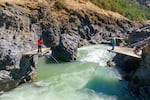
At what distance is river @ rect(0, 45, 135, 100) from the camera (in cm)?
3040

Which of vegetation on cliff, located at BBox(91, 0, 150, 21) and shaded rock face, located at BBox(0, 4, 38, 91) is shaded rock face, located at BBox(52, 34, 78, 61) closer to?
shaded rock face, located at BBox(0, 4, 38, 91)

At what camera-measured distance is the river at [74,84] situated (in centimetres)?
3040

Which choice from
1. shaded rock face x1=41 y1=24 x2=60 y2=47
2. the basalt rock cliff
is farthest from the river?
shaded rock face x1=41 y1=24 x2=60 y2=47

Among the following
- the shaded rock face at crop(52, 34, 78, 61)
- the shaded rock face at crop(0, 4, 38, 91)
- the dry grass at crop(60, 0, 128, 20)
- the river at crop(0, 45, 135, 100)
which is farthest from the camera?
the dry grass at crop(60, 0, 128, 20)

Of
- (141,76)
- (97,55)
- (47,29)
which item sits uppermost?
(47,29)

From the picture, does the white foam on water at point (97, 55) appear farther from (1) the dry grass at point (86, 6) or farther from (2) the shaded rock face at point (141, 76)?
(1) the dry grass at point (86, 6)

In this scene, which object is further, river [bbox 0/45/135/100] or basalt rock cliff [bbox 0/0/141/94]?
basalt rock cliff [bbox 0/0/141/94]

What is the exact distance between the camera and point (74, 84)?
33.7 meters

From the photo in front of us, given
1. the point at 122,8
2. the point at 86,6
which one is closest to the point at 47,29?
the point at 86,6

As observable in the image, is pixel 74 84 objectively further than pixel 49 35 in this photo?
No

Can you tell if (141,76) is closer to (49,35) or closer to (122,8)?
(49,35)

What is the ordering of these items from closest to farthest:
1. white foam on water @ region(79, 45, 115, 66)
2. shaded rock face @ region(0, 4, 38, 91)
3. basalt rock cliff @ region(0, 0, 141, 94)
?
shaded rock face @ region(0, 4, 38, 91) → basalt rock cliff @ region(0, 0, 141, 94) → white foam on water @ region(79, 45, 115, 66)

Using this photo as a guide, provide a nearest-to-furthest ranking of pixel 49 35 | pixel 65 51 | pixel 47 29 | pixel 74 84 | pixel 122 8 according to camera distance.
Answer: pixel 74 84 → pixel 65 51 → pixel 49 35 → pixel 47 29 → pixel 122 8

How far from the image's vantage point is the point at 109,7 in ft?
245
